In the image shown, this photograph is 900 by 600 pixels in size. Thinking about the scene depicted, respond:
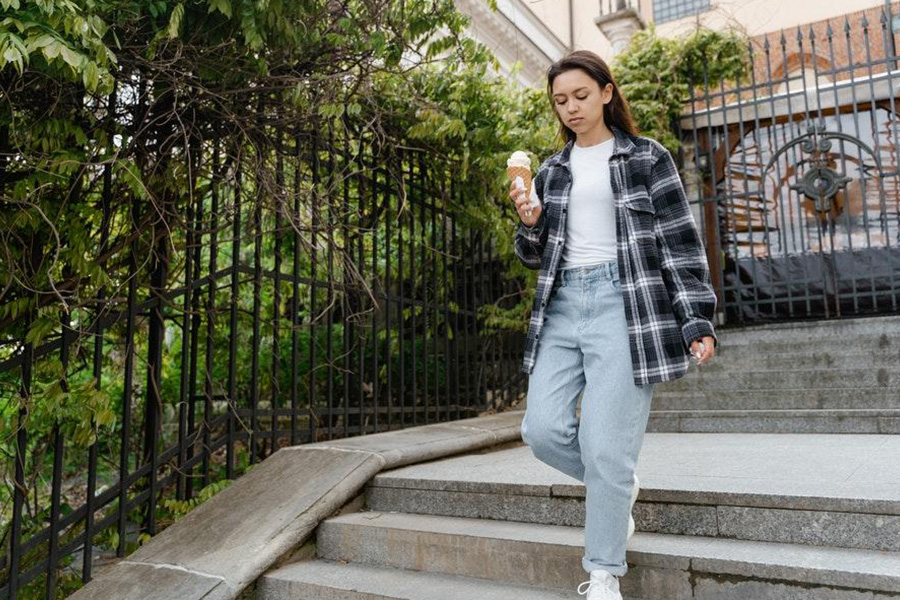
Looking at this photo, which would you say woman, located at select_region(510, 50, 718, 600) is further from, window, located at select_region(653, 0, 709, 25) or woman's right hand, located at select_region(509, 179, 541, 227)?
window, located at select_region(653, 0, 709, 25)

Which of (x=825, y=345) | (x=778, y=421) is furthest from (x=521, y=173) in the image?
(x=825, y=345)

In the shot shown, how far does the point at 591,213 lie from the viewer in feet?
7.47

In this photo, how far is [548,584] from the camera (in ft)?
8.05

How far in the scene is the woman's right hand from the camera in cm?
216

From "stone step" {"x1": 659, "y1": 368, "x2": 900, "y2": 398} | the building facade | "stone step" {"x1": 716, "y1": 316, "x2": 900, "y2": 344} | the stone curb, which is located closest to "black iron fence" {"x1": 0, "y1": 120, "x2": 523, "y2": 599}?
the stone curb

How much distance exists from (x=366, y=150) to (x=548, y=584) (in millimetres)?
3272

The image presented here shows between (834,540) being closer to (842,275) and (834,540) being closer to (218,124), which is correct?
(218,124)

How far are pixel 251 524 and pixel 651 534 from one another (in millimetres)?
1649

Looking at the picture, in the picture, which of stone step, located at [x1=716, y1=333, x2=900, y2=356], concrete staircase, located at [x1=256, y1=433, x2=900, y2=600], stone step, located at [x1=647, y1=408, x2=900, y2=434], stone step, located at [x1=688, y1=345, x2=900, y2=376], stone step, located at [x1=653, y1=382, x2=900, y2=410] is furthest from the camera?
stone step, located at [x1=716, y1=333, x2=900, y2=356]

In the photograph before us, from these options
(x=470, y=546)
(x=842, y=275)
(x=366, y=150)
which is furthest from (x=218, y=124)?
(x=842, y=275)

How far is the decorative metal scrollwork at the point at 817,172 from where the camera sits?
710 cm

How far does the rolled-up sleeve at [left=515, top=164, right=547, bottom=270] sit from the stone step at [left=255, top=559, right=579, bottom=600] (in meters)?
1.18

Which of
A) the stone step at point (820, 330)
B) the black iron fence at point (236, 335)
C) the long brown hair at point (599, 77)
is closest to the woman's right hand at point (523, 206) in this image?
the long brown hair at point (599, 77)

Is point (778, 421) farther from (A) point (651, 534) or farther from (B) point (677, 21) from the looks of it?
(B) point (677, 21)
